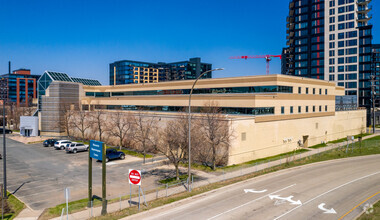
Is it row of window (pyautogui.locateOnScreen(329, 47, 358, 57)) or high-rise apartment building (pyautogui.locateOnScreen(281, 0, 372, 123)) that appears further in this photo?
row of window (pyautogui.locateOnScreen(329, 47, 358, 57))

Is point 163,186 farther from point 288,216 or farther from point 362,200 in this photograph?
point 362,200

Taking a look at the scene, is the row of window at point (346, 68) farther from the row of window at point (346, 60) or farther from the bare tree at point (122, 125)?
the bare tree at point (122, 125)

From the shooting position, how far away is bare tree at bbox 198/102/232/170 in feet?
107

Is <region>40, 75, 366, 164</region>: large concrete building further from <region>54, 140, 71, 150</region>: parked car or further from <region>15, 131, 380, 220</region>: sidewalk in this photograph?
<region>54, 140, 71, 150</region>: parked car

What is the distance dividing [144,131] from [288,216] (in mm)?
27021

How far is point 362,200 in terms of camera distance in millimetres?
20484

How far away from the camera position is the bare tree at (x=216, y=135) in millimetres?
32562

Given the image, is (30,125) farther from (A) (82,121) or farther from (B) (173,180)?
(B) (173,180)

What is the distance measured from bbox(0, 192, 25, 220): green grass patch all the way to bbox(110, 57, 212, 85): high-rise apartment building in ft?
487

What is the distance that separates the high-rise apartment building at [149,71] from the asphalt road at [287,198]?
14618 cm

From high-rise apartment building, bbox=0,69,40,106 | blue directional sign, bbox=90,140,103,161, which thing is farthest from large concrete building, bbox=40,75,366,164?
high-rise apartment building, bbox=0,69,40,106

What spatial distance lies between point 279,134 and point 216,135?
46.4 feet

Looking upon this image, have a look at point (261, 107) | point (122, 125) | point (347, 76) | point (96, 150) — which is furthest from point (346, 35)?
point (96, 150)

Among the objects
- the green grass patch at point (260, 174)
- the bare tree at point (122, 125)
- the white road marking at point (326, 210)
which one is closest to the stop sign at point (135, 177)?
the green grass patch at point (260, 174)
